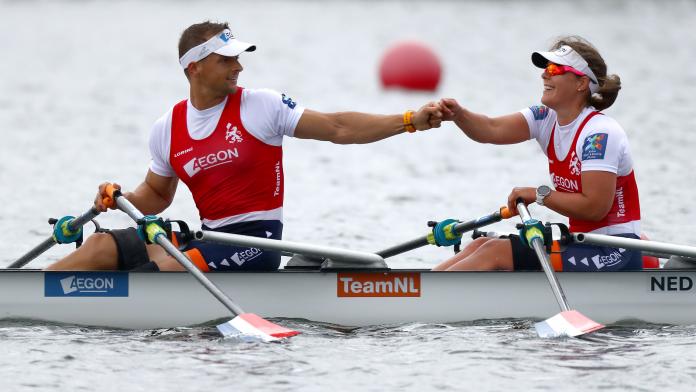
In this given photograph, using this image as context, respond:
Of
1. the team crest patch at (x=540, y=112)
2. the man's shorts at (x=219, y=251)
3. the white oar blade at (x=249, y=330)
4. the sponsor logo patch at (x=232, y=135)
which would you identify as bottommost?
the white oar blade at (x=249, y=330)

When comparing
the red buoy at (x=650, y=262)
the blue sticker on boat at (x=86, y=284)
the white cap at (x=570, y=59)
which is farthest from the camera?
the red buoy at (x=650, y=262)

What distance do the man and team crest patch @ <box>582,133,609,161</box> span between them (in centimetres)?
111

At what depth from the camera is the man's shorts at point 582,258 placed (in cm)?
998

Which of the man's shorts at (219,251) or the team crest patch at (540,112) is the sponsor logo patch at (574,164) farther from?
the man's shorts at (219,251)

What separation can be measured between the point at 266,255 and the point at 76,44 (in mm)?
36295

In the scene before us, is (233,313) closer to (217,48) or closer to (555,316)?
(217,48)

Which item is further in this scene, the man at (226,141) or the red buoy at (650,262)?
the red buoy at (650,262)

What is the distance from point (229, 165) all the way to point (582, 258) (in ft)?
8.83

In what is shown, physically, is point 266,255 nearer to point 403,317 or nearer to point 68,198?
point 403,317

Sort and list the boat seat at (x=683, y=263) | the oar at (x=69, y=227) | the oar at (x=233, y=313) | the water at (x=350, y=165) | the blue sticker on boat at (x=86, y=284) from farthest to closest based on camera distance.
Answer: the oar at (x=69, y=227) < the boat seat at (x=683, y=263) < the blue sticker on boat at (x=86, y=284) < the oar at (x=233, y=313) < the water at (x=350, y=165)

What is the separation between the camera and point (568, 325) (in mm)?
9523

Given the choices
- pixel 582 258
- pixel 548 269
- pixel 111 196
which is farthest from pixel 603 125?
pixel 111 196

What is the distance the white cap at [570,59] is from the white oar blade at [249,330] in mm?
2790

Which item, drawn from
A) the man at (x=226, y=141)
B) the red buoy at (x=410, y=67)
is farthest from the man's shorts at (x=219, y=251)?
the red buoy at (x=410, y=67)
